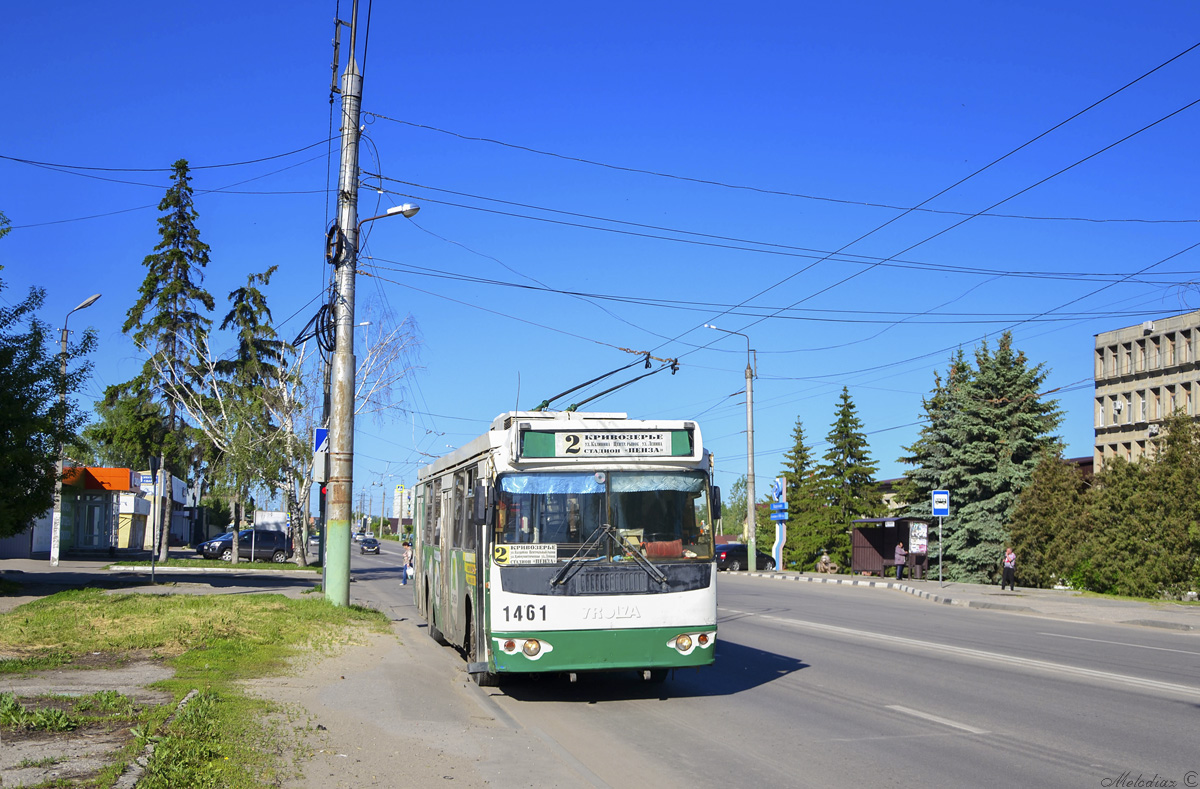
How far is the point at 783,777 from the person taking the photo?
7211 millimetres

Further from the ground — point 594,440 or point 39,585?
point 594,440

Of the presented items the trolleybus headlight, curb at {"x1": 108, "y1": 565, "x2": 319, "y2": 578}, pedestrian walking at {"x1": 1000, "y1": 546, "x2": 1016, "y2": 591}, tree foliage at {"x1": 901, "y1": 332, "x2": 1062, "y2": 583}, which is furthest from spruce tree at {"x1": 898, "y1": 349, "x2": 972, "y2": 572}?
the trolleybus headlight

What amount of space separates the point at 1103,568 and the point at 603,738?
Answer: 26542mm

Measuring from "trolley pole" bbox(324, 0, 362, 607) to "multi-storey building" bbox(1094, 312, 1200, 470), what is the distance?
125ft

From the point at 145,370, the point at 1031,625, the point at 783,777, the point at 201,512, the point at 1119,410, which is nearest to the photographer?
the point at 783,777

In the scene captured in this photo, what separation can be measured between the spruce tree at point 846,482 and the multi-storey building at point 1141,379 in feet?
44.6

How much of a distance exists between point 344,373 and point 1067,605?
18.5 m

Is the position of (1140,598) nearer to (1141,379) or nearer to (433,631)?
(433,631)

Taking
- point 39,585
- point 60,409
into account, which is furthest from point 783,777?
point 39,585

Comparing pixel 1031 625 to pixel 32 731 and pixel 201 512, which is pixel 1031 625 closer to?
pixel 32 731

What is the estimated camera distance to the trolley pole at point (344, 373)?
62.4 ft

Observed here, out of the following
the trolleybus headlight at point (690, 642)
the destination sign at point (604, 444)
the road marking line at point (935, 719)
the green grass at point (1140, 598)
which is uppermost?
the destination sign at point (604, 444)

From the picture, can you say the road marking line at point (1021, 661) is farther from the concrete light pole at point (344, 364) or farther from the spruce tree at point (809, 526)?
the spruce tree at point (809, 526)

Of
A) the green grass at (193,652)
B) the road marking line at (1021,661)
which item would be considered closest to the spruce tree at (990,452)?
the road marking line at (1021,661)
